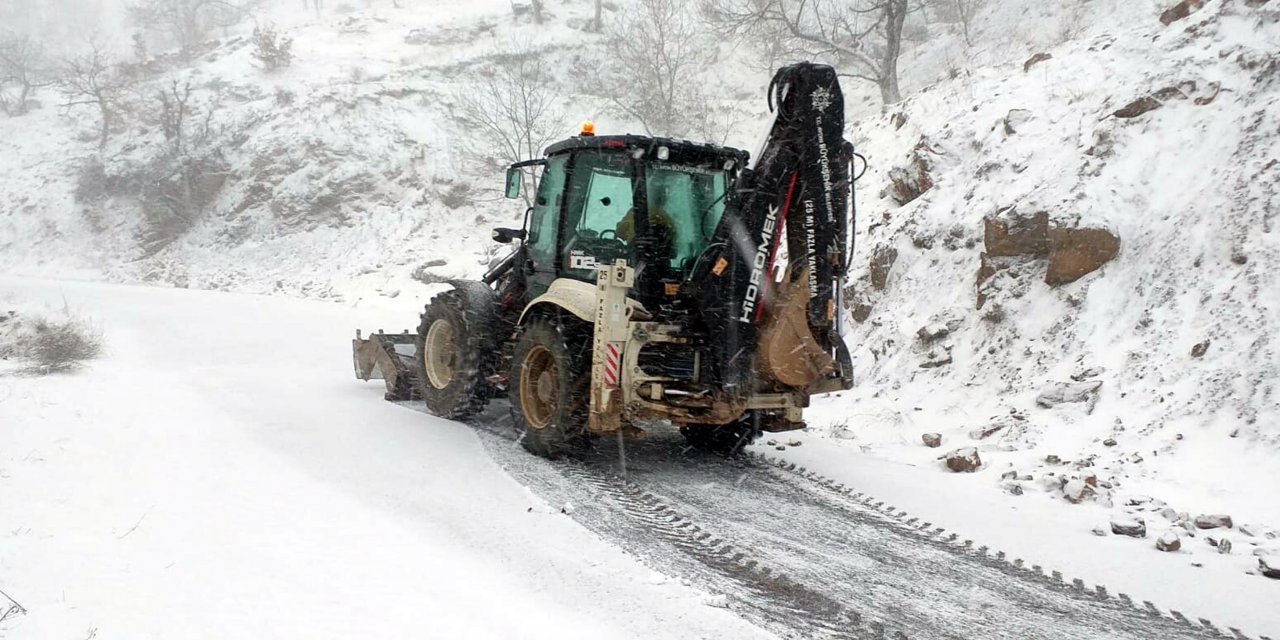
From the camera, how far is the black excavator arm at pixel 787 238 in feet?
17.7

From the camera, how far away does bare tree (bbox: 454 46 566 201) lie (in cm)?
2425

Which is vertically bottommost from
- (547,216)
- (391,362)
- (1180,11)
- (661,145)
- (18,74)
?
(391,362)

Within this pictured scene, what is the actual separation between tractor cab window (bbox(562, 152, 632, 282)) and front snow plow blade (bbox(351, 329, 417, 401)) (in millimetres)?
2615

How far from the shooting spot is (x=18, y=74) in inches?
1298

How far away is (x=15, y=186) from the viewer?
27.8 m

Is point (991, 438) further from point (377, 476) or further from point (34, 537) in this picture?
point (34, 537)

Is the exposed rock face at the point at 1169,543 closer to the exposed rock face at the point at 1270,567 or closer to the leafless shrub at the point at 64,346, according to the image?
the exposed rock face at the point at 1270,567

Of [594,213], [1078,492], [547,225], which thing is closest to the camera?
[1078,492]

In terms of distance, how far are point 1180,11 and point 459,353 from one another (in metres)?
8.91

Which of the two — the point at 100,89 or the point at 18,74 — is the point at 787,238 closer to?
the point at 100,89

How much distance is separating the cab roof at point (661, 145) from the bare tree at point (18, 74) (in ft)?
111

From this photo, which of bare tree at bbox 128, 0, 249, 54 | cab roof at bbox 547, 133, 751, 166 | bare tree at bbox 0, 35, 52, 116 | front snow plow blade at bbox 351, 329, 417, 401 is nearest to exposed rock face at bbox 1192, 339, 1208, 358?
cab roof at bbox 547, 133, 751, 166

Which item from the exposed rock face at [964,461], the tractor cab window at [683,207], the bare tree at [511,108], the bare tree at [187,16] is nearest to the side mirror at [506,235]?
the tractor cab window at [683,207]

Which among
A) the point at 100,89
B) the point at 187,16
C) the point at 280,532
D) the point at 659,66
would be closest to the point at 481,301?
the point at 280,532
